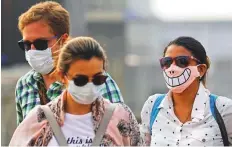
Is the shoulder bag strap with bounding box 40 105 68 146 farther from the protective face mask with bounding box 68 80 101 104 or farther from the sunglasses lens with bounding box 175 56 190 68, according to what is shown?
the sunglasses lens with bounding box 175 56 190 68

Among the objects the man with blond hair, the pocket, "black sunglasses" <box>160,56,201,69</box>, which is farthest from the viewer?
the man with blond hair


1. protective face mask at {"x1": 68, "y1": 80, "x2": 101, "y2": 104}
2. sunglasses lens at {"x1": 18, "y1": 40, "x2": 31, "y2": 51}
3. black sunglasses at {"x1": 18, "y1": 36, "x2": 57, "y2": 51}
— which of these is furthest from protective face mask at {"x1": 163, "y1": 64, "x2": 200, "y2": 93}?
sunglasses lens at {"x1": 18, "y1": 40, "x2": 31, "y2": 51}

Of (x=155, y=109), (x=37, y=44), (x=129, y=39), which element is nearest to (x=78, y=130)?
(x=155, y=109)

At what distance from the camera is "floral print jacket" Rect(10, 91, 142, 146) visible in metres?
4.91

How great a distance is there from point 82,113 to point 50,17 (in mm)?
1021

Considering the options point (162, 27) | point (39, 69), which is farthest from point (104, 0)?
point (39, 69)

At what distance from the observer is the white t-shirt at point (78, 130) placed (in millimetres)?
4906

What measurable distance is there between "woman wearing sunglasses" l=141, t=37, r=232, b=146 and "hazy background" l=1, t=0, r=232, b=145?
2.05 m

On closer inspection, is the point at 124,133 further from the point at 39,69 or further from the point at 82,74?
the point at 39,69

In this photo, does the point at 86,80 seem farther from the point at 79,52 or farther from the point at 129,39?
the point at 129,39

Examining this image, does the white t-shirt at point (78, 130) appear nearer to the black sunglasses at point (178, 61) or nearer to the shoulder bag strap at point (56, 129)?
the shoulder bag strap at point (56, 129)

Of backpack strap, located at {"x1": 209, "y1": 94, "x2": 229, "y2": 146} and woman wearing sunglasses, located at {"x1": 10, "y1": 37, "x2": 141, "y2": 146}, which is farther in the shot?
backpack strap, located at {"x1": 209, "y1": 94, "x2": 229, "y2": 146}

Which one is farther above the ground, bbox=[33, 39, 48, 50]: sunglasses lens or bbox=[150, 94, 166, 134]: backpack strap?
bbox=[33, 39, 48, 50]: sunglasses lens

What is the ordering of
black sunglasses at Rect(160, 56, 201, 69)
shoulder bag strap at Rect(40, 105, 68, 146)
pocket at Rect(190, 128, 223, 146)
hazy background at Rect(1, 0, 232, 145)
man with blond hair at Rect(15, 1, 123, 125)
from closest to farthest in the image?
shoulder bag strap at Rect(40, 105, 68, 146) → pocket at Rect(190, 128, 223, 146) → black sunglasses at Rect(160, 56, 201, 69) → man with blond hair at Rect(15, 1, 123, 125) → hazy background at Rect(1, 0, 232, 145)
